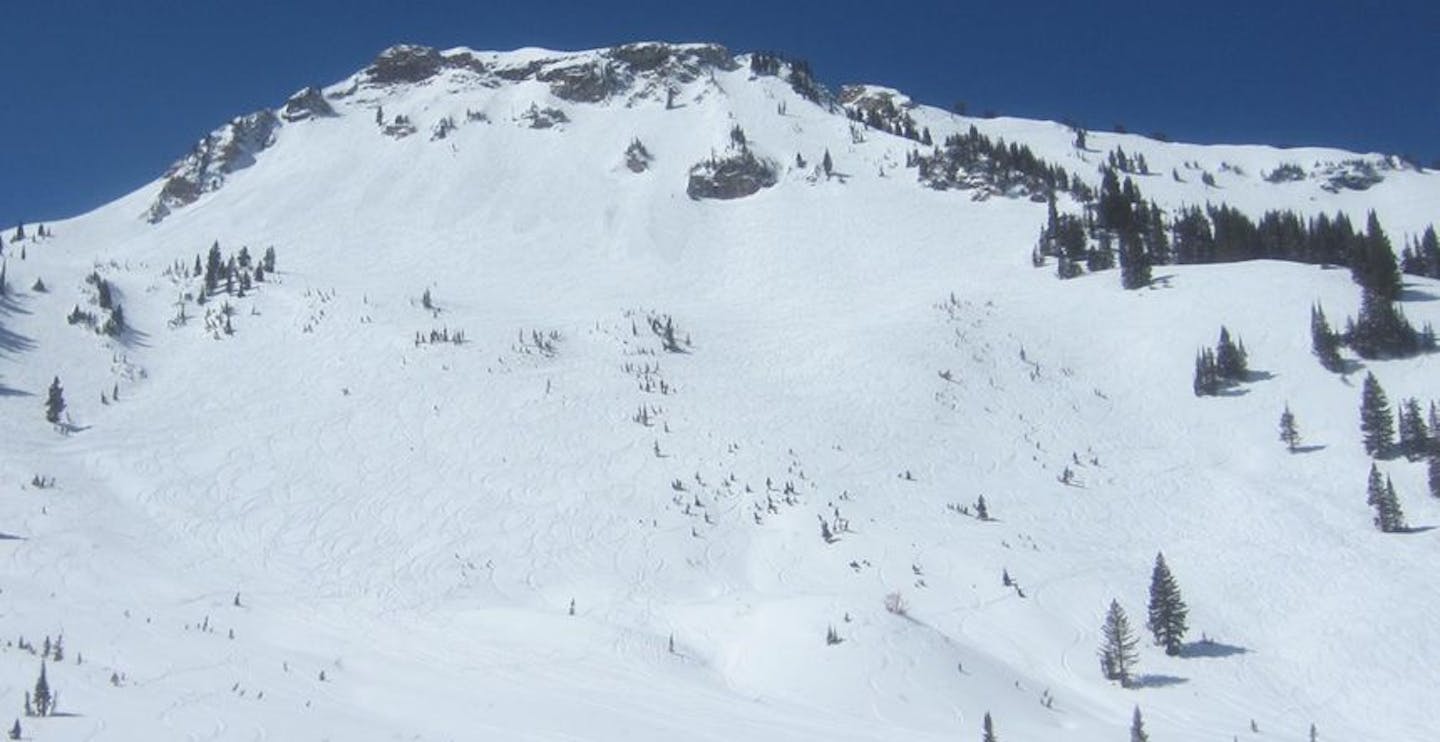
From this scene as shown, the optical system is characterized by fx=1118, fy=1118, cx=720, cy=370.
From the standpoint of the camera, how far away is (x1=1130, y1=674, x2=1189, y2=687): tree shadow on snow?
2861 centimetres

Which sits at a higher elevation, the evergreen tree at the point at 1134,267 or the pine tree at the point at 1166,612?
the evergreen tree at the point at 1134,267

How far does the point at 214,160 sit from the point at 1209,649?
109831 mm

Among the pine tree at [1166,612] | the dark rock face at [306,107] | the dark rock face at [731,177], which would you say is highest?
the dark rock face at [306,107]

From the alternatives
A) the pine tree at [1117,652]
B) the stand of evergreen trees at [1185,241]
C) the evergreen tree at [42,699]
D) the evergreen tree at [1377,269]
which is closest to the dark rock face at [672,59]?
the stand of evergreen trees at [1185,241]

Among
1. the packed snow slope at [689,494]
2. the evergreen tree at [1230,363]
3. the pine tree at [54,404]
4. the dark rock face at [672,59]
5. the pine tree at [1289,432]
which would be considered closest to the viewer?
the packed snow slope at [689,494]

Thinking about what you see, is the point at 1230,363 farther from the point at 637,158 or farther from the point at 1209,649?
the point at 637,158

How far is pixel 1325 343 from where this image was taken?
52.0 meters

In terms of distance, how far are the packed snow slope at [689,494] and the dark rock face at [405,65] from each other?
51979mm

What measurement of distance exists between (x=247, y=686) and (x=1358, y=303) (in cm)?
5567

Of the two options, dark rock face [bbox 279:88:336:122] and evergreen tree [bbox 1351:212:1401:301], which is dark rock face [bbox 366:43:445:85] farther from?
evergreen tree [bbox 1351:212:1401:301]

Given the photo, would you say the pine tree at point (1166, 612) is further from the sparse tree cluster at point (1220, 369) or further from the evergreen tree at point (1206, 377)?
the sparse tree cluster at point (1220, 369)

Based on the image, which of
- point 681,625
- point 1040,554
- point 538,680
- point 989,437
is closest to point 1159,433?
point 989,437

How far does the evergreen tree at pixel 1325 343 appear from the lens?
51344 millimetres

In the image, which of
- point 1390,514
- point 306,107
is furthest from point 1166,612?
point 306,107
